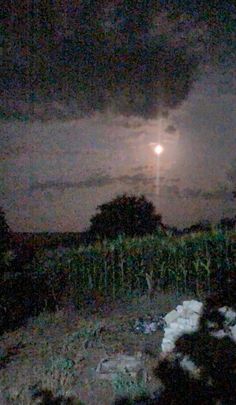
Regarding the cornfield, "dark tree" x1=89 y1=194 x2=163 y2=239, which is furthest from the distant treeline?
the cornfield

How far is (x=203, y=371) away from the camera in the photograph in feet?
28.9

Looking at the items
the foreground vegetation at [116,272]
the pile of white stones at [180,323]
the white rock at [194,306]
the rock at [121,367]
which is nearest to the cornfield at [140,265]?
the foreground vegetation at [116,272]

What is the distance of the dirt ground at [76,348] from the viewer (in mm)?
8516

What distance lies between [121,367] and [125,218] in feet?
103

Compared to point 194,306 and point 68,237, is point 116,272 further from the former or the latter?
point 68,237

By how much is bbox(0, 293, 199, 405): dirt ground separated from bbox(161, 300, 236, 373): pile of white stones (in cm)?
27

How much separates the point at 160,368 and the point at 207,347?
100 cm

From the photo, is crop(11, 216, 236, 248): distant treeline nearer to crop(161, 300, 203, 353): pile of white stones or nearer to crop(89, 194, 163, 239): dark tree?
crop(89, 194, 163, 239): dark tree

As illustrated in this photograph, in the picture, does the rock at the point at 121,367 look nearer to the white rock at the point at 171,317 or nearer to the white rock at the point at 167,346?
the white rock at the point at 167,346

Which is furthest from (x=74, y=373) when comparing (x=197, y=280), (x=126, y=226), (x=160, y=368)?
(x=126, y=226)

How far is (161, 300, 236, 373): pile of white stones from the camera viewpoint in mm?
10008

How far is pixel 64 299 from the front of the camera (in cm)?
1728

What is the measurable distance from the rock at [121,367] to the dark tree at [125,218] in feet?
96.9

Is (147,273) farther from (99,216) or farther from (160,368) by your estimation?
(99,216)
